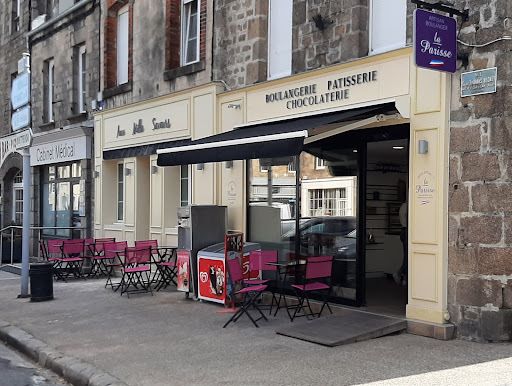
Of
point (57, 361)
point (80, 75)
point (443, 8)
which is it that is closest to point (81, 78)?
point (80, 75)

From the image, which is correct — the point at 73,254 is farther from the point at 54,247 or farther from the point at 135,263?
the point at 135,263

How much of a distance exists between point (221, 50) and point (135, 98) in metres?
3.27

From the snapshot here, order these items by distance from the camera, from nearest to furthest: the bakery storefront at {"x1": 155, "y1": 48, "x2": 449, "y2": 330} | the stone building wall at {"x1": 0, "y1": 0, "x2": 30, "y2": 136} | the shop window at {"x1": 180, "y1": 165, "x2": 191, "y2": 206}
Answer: the bakery storefront at {"x1": 155, "y1": 48, "x2": 449, "y2": 330}
the shop window at {"x1": 180, "y1": 165, "x2": 191, "y2": 206}
the stone building wall at {"x1": 0, "y1": 0, "x2": 30, "y2": 136}

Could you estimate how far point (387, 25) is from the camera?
8.55 metres

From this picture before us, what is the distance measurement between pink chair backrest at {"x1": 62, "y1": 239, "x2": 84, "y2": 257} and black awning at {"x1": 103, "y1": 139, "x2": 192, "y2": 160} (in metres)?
2.19

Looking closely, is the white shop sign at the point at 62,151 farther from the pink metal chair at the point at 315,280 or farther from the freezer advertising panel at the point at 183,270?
the pink metal chair at the point at 315,280

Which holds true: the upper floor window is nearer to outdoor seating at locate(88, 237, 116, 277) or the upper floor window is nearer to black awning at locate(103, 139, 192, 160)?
black awning at locate(103, 139, 192, 160)

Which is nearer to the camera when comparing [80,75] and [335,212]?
[335,212]

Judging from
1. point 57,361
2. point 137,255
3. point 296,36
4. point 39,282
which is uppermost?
point 296,36

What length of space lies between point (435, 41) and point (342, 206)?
3035mm

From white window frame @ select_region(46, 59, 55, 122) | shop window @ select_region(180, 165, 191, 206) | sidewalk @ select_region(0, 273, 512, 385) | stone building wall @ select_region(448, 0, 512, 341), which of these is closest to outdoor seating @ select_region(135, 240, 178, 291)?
shop window @ select_region(180, 165, 191, 206)

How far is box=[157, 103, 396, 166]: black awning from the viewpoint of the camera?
739 centimetres

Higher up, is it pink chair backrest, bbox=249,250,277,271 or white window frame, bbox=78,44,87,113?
white window frame, bbox=78,44,87,113

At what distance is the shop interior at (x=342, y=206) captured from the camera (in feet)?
29.1
